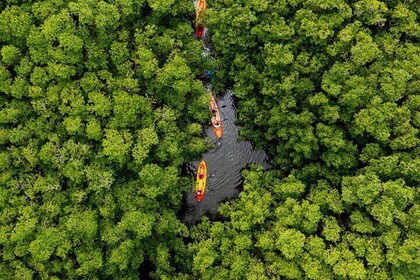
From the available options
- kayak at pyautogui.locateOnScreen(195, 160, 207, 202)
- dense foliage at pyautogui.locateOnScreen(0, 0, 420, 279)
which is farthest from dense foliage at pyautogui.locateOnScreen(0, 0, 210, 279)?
kayak at pyautogui.locateOnScreen(195, 160, 207, 202)

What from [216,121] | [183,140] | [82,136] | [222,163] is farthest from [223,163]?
[82,136]

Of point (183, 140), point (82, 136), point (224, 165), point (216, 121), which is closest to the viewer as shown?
point (82, 136)

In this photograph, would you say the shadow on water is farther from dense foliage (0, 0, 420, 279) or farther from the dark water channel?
dense foliage (0, 0, 420, 279)

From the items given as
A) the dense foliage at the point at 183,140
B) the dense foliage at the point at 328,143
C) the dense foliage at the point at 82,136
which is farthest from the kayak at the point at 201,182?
the dense foliage at the point at 82,136

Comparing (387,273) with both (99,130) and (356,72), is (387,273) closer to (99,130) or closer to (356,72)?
(356,72)

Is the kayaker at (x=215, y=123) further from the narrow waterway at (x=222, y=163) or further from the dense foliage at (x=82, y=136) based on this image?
the dense foliage at (x=82, y=136)

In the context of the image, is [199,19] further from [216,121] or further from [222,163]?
[222,163]

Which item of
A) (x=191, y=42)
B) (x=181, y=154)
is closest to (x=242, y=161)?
(x=181, y=154)

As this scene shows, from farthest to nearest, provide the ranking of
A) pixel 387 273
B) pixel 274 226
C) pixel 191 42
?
pixel 191 42
pixel 274 226
pixel 387 273
